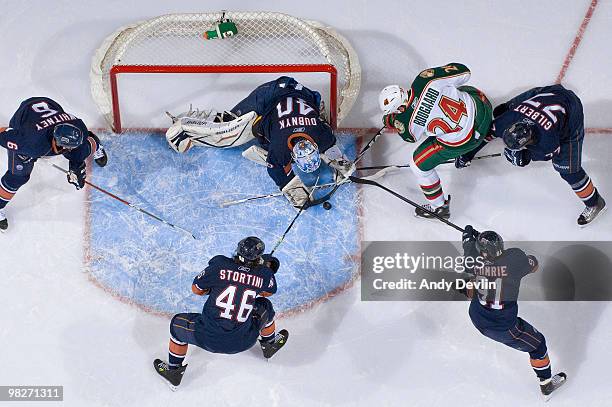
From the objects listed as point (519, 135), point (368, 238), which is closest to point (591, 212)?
point (519, 135)

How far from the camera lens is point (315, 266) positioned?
5965mm

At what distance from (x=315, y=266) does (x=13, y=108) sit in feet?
7.45

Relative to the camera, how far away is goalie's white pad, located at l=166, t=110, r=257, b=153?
587cm

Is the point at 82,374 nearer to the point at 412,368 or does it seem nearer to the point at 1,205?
the point at 1,205

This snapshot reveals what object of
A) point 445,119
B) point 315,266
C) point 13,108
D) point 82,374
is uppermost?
point 445,119

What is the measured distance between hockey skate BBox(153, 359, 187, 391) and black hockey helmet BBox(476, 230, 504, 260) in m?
1.91

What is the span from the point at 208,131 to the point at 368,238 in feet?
3.99

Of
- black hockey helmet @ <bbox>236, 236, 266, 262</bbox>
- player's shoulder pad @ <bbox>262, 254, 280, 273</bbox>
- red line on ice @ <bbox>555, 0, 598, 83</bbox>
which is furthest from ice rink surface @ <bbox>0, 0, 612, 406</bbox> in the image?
black hockey helmet @ <bbox>236, 236, 266, 262</bbox>

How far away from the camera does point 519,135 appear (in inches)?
208

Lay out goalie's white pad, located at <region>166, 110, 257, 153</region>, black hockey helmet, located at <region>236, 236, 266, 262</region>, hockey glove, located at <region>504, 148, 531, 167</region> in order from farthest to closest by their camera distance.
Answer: goalie's white pad, located at <region>166, 110, 257, 153</region> < hockey glove, located at <region>504, 148, 531, 167</region> < black hockey helmet, located at <region>236, 236, 266, 262</region>

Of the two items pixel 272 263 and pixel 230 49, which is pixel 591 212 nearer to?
pixel 272 263

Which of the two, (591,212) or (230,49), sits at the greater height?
(230,49)

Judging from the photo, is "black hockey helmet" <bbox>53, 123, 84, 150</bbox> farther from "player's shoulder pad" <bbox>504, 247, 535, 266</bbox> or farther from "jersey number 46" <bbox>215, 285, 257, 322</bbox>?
"player's shoulder pad" <bbox>504, 247, 535, 266</bbox>

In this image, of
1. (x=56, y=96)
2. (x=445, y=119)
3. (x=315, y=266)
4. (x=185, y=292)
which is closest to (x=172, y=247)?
(x=185, y=292)
